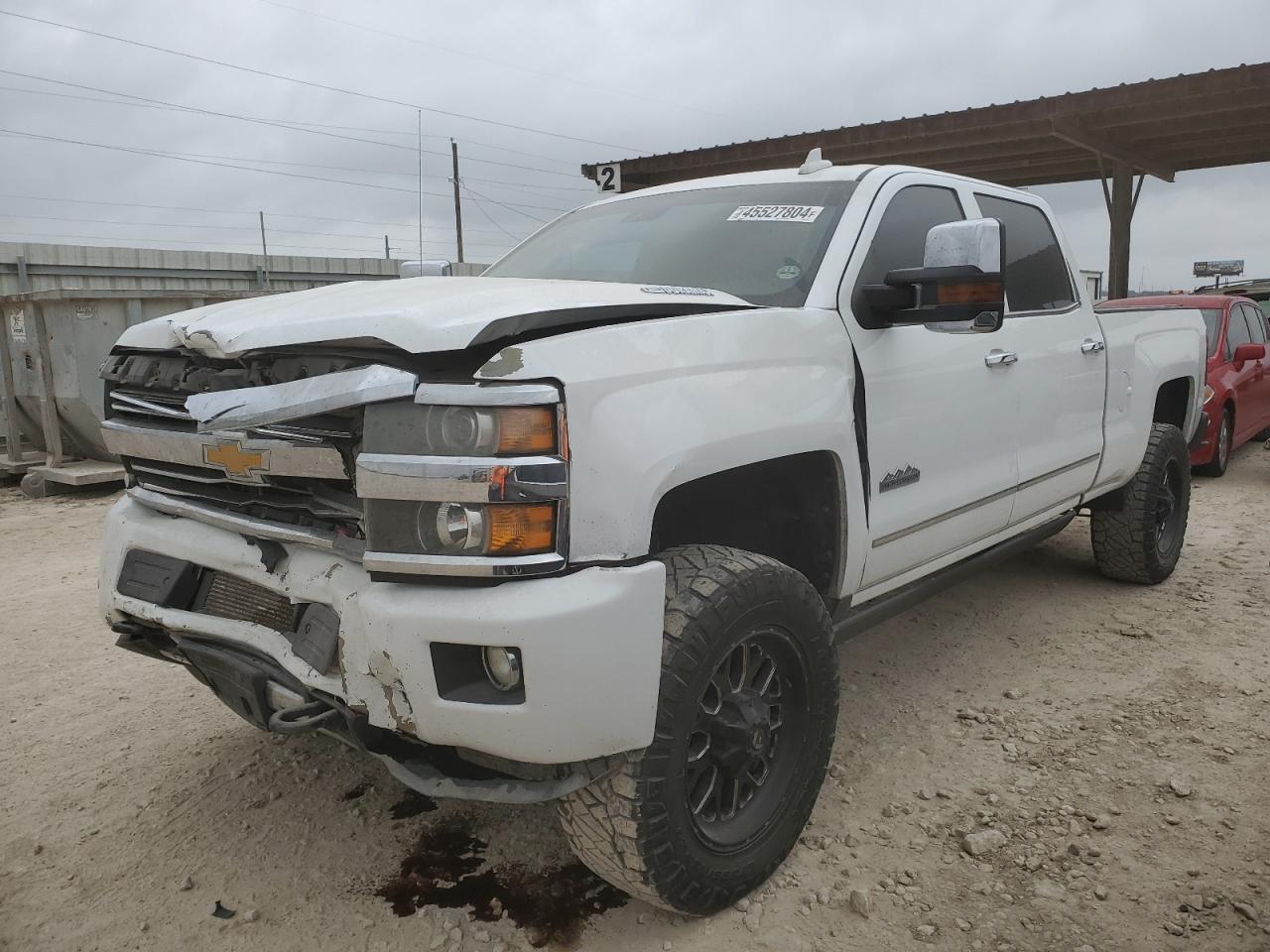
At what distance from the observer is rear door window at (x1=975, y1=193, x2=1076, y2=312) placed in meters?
3.69

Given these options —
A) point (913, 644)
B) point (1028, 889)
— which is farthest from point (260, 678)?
point (913, 644)

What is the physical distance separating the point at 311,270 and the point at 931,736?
1468 cm

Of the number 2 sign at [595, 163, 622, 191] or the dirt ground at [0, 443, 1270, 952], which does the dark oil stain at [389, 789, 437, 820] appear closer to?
the dirt ground at [0, 443, 1270, 952]

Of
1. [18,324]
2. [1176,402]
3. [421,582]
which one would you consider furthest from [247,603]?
[18,324]

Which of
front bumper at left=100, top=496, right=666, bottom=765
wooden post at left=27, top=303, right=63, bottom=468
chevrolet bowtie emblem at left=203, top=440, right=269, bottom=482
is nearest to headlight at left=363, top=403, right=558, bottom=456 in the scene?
front bumper at left=100, top=496, right=666, bottom=765

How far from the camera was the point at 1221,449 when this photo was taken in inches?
321

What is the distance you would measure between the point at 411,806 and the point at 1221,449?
7.85 meters

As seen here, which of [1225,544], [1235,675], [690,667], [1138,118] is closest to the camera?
[690,667]

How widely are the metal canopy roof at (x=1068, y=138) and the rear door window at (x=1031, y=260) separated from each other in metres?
7.67

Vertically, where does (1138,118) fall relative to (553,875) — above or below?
above

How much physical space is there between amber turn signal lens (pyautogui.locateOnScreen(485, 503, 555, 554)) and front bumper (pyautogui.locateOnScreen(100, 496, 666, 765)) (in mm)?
71

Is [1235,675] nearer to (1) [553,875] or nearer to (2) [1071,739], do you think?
(2) [1071,739]

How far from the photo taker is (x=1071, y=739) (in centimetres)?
323

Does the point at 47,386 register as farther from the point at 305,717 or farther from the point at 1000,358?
the point at 1000,358
